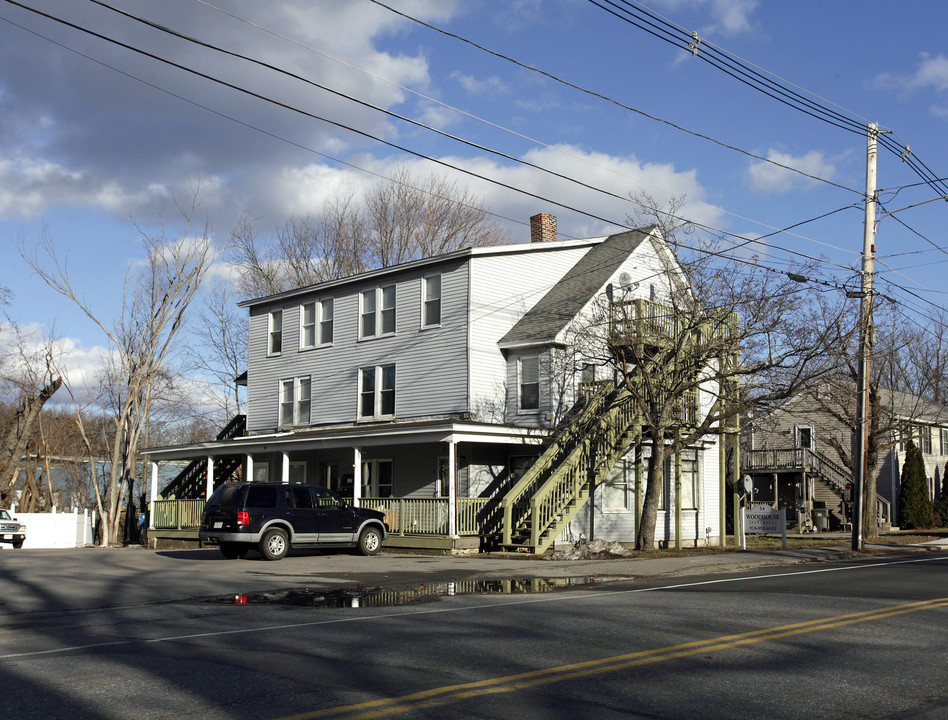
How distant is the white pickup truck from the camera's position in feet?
113

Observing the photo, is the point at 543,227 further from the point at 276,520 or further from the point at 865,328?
the point at 276,520

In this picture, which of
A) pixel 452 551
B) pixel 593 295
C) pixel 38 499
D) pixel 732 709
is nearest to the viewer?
→ pixel 732 709

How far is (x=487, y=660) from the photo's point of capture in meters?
8.30

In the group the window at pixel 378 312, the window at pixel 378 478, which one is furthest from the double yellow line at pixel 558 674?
the window at pixel 378 312

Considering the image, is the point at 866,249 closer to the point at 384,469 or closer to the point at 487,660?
the point at 384,469

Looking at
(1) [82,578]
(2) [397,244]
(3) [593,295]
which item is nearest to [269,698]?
(1) [82,578]

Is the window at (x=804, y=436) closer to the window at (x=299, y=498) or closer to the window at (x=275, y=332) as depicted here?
the window at (x=275, y=332)

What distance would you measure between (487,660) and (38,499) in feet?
150

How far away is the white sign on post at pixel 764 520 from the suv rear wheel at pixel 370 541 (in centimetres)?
1017

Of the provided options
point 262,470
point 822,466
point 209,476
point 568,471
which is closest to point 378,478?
point 209,476

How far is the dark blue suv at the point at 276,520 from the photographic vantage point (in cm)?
→ 2105

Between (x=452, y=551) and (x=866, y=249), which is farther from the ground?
(x=866, y=249)

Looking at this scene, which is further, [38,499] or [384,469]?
[38,499]

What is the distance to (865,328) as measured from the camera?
23.7 meters
